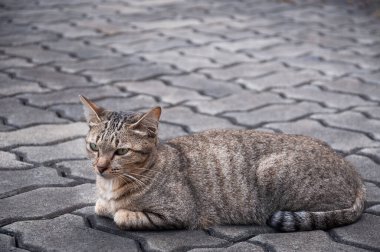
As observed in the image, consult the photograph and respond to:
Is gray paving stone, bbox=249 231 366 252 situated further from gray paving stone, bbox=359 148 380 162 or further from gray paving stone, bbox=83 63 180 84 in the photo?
gray paving stone, bbox=83 63 180 84

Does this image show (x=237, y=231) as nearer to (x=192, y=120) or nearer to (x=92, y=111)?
(x=92, y=111)

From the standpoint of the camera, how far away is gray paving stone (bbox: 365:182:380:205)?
4.34 metres

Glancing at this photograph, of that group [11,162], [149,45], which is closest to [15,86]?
[11,162]

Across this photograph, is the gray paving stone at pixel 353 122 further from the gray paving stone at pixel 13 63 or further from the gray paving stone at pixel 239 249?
the gray paving stone at pixel 13 63

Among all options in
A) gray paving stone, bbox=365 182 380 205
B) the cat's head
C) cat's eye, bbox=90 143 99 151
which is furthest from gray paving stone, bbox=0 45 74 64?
gray paving stone, bbox=365 182 380 205

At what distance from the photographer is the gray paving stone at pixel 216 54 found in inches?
309

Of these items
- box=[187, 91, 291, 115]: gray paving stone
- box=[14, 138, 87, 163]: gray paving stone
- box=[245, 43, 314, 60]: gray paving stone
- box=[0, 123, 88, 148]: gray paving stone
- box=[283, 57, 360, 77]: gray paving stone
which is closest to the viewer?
box=[14, 138, 87, 163]: gray paving stone

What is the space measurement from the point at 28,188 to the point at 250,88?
3.01m

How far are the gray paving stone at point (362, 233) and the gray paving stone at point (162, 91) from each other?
2674 mm

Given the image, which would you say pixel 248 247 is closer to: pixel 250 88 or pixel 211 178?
pixel 211 178

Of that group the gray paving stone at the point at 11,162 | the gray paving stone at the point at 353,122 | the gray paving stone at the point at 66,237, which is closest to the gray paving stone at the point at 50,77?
the gray paving stone at the point at 11,162

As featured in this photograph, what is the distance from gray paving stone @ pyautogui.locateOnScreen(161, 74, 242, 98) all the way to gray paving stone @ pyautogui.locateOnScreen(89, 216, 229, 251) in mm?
2810

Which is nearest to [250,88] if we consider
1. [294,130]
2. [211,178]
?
[294,130]

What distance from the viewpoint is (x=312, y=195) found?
4.03 m
